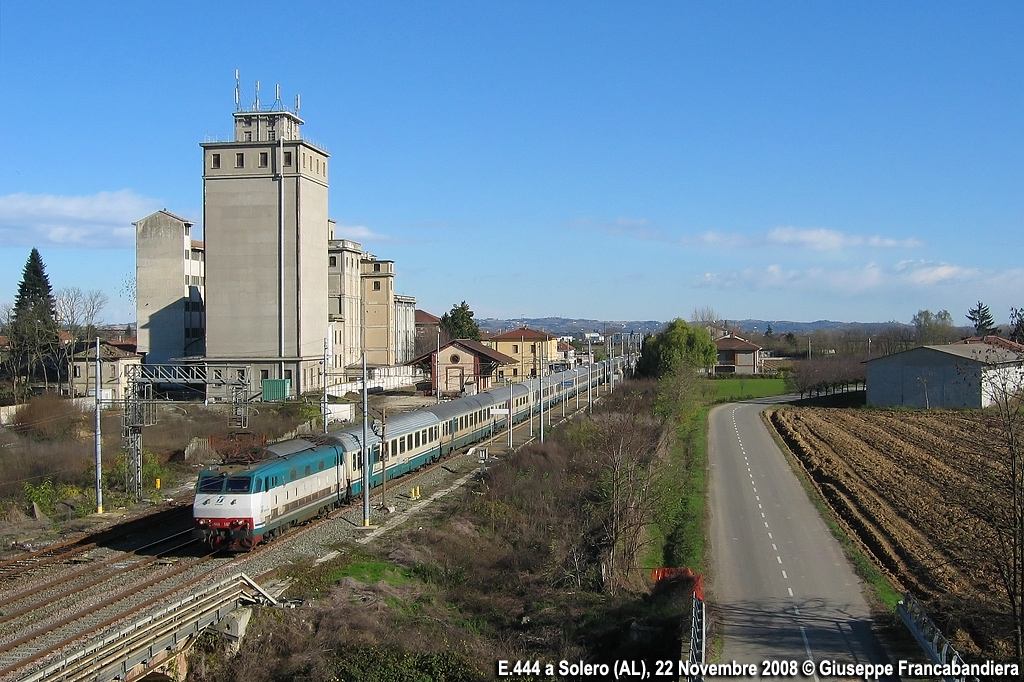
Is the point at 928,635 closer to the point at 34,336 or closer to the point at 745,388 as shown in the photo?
the point at 34,336

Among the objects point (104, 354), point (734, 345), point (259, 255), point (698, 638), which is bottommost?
point (698, 638)

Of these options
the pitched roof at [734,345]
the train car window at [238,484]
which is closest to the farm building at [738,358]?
the pitched roof at [734,345]

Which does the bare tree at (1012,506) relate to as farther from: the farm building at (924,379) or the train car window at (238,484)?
the farm building at (924,379)

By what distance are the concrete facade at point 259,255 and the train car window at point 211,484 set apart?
145ft

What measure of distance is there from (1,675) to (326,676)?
555 cm

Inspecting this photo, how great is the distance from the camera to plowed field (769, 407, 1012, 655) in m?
19.7

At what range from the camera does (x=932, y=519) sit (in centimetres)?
3070

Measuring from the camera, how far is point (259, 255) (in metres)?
68.4

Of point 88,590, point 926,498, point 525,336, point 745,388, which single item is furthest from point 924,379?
point 525,336

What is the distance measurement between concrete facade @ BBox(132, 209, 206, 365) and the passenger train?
132 ft

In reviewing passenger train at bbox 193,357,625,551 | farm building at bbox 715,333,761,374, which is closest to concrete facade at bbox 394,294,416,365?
farm building at bbox 715,333,761,374

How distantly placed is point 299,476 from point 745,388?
273 feet

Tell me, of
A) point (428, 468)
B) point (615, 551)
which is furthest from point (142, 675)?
point (428, 468)

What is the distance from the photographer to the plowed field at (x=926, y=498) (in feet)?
64.5
